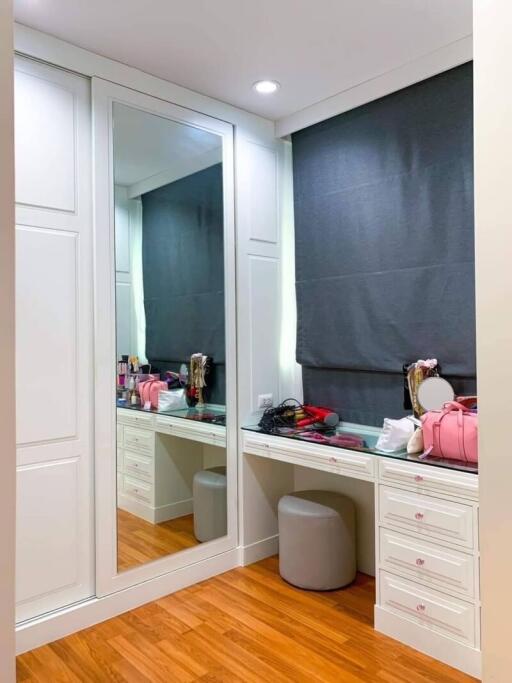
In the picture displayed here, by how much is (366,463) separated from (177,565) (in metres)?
1.22

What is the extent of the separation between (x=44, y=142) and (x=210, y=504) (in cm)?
210

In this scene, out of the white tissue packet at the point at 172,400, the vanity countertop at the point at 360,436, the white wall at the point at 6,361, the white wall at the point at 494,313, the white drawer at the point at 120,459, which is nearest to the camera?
the white wall at the point at 6,361

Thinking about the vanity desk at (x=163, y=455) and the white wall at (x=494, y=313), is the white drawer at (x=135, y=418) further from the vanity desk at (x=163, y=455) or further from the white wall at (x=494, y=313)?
the white wall at (x=494, y=313)

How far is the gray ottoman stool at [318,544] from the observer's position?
2.79 meters

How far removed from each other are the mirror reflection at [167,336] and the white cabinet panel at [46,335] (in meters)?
0.25

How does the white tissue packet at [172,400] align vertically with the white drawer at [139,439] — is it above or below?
above

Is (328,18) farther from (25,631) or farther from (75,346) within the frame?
(25,631)

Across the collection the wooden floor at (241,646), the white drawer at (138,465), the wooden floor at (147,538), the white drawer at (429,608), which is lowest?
the wooden floor at (241,646)

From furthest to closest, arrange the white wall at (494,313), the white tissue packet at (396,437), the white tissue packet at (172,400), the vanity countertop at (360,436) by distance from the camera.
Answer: the white tissue packet at (172,400)
the white tissue packet at (396,437)
the vanity countertop at (360,436)
the white wall at (494,313)

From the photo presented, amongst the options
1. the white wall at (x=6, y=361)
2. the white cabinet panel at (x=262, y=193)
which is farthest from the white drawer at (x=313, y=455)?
the white wall at (x=6, y=361)

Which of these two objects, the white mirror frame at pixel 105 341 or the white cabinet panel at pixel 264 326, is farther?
the white cabinet panel at pixel 264 326

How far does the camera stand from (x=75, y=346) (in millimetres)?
2482

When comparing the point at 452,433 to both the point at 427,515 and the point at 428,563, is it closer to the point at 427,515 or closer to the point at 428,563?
the point at 427,515

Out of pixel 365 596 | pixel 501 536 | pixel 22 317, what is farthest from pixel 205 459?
pixel 501 536
